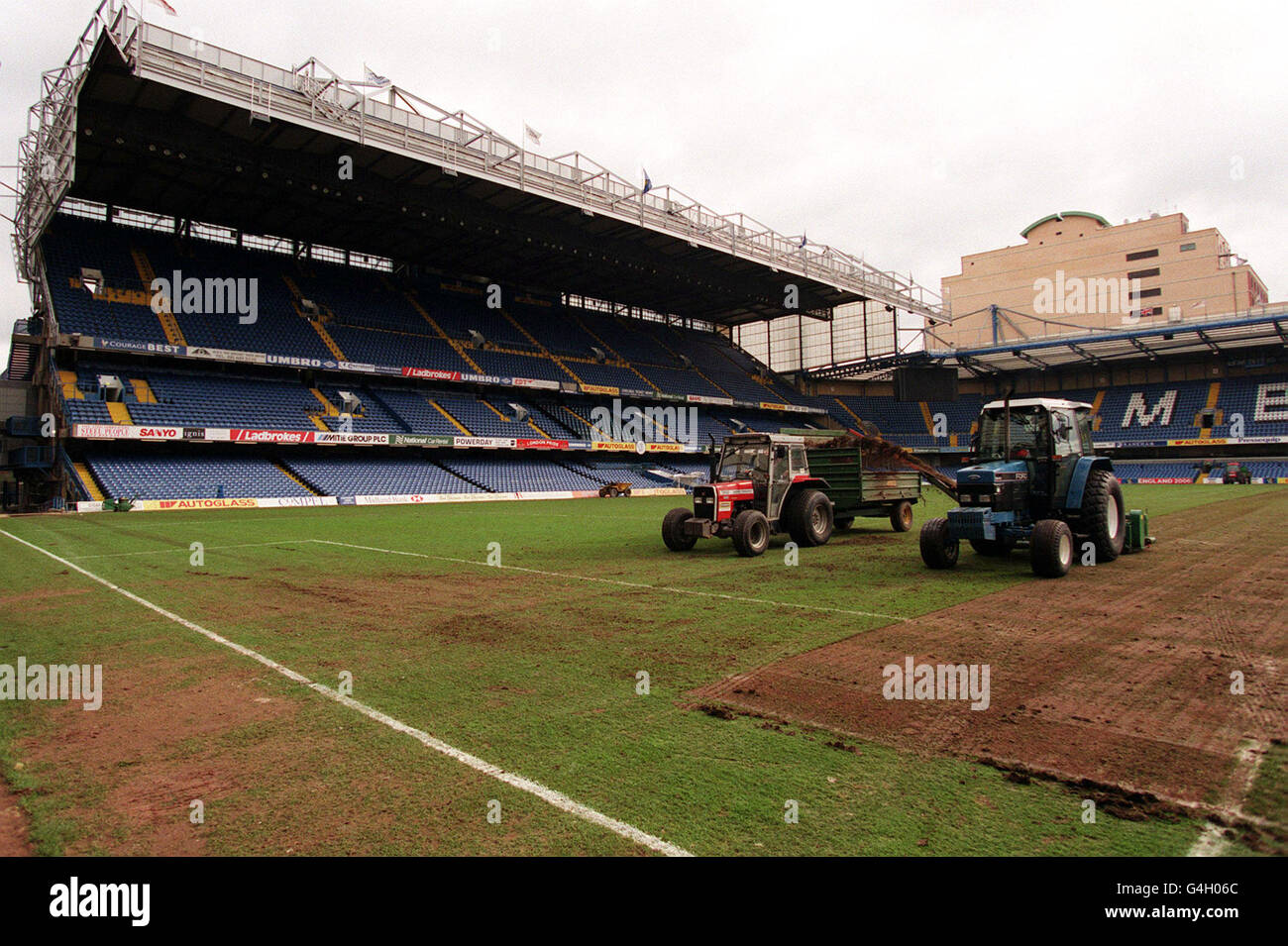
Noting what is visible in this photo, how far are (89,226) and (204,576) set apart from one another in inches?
1358

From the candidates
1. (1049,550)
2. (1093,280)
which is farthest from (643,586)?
(1093,280)

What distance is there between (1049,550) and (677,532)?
5929 millimetres

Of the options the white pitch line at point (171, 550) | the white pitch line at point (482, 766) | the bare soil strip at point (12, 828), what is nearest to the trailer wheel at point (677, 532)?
the white pitch line at point (482, 766)

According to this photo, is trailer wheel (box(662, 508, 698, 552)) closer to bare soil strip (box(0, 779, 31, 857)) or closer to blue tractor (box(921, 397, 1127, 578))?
blue tractor (box(921, 397, 1127, 578))

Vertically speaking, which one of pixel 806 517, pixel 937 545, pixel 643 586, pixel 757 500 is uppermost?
pixel 757 500

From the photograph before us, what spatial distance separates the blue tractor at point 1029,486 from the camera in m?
9.67

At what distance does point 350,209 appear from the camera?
34344 mm

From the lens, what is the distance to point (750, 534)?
11.8 meters

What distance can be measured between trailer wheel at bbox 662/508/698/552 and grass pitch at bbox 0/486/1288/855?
2.42 metres

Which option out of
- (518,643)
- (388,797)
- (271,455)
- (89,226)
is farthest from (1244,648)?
(89,226)

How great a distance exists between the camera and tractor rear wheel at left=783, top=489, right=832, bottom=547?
12.9 metres
